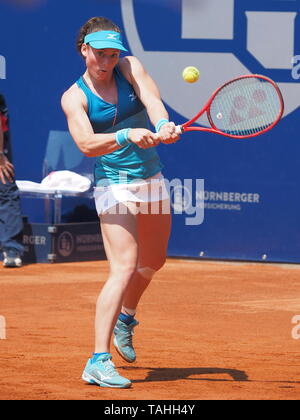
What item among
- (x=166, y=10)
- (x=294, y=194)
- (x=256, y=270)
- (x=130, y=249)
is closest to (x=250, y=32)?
(x=166, y=10)

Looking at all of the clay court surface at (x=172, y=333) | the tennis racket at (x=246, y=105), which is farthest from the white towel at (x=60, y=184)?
the tennis racket at (x=246, y=105)

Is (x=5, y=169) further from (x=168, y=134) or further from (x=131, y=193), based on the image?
(x=168, y=134)

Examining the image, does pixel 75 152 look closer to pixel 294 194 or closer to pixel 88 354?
pixel 294 194

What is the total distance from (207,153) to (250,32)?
4.00 feet

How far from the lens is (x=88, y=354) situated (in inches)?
222

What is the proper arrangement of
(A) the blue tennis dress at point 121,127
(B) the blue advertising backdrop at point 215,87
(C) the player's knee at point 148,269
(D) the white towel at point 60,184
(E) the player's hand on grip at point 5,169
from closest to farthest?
1. (A) the blue tennis dress at point 121,127
2. (C) the player's knee at point 148,269
3. (B) the blue advertising backdrop at point 215,87
4. (E) the player's hand on grip at point 5,169
5. (D) the white towel at point 60,184

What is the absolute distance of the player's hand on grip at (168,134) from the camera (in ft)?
15.1

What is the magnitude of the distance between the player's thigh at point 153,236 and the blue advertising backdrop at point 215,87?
14.6ft

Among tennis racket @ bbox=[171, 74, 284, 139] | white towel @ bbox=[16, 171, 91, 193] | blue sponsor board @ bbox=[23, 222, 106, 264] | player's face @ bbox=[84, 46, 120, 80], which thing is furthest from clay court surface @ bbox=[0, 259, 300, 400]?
player's face @ bbox=[84, 46, 120, 80]

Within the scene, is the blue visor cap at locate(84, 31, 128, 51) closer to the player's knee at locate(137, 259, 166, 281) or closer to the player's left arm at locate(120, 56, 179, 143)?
the player's left arm at locate(120, 56, 179, 143)

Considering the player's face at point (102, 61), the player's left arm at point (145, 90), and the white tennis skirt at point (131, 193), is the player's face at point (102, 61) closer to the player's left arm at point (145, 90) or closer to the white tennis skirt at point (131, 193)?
the player's left arm at point (145, 90)

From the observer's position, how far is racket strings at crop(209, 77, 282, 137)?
17.3 feet

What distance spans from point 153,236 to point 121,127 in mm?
589

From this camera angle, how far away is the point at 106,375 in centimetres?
471
